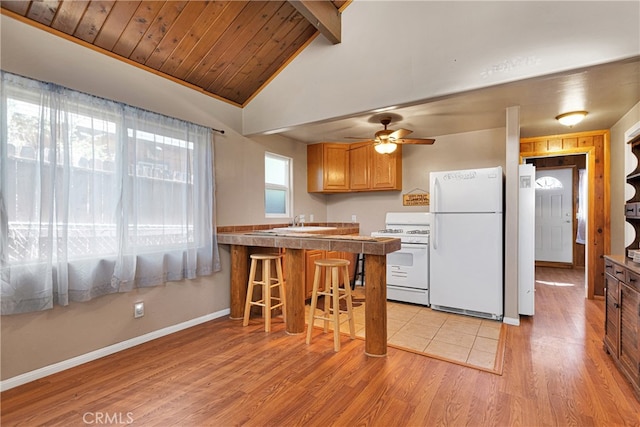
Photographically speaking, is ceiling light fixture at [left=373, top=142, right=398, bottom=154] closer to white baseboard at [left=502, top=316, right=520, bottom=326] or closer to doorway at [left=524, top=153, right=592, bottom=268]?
white baseboard at [left=502, top=316, right=520, bottom=326]

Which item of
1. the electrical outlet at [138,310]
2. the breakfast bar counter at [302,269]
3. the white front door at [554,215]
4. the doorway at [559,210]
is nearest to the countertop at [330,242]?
the breakfast bar counter at [302,269]

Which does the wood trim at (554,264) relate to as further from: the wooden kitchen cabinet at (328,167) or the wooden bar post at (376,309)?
the wooden bar post at (376,309)

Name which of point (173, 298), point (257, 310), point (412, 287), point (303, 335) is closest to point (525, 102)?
point (412, 287)

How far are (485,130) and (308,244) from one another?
306 cm

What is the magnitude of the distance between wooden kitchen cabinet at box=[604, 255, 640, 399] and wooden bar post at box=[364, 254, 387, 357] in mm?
1591

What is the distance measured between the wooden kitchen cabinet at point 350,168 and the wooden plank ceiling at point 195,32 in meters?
1.70

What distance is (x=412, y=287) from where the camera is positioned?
3.94m

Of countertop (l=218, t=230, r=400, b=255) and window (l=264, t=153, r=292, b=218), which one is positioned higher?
window (l=264, t=153, r=292, b=218)

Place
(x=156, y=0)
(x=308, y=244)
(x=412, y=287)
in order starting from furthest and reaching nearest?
(x=412, y=287), (x=308, y=244), (x=156, y=0)

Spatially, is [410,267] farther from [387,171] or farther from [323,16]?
[323,16]

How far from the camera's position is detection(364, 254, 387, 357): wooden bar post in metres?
2.53

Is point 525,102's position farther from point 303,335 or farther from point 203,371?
point 203,371

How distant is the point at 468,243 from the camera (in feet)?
11.5

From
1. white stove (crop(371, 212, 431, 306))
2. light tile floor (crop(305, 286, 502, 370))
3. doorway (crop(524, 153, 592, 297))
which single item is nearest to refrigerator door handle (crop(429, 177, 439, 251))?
white stove (crop(371, 212, 431, 306))
